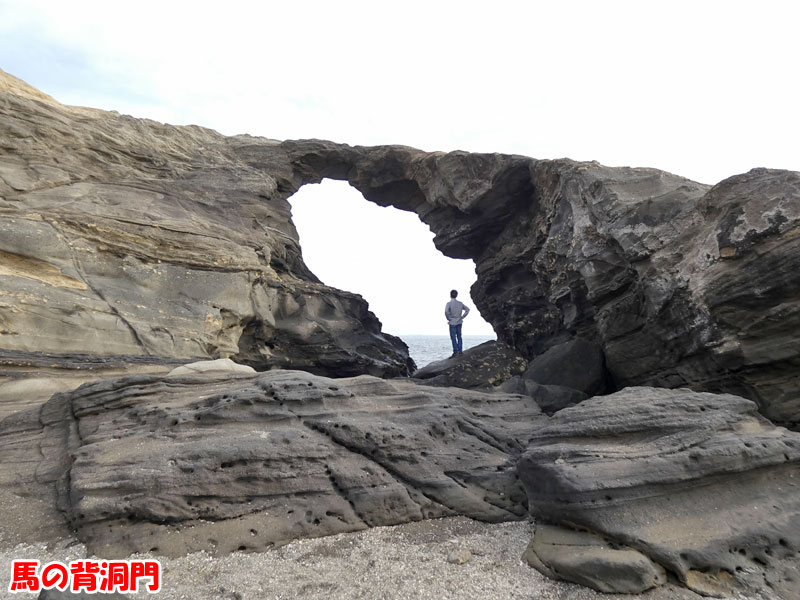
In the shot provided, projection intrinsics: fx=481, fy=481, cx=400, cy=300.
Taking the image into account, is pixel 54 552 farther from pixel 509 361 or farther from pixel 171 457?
pixel 509 361

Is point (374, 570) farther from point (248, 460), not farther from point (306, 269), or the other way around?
point (306, 269)

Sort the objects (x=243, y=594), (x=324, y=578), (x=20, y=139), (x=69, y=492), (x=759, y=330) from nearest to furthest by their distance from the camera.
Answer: (x=243, y=594) → (x=324, y=578) → (x=69, y=492) → (x=759, y=330) → (x=20, y=139)

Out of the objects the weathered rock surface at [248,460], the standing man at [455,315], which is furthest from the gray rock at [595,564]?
the standing man at [455,315]

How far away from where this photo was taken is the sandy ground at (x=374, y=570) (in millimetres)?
4020

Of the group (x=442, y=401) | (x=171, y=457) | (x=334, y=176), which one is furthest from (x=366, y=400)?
(x=334, y=176)

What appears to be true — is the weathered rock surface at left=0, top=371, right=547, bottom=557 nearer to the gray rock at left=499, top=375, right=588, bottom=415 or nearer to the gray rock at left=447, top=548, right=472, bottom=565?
the gray rock at left=447, top=548, right=472, bottom=565

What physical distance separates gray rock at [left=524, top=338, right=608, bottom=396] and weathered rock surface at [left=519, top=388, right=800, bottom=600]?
4.23 m

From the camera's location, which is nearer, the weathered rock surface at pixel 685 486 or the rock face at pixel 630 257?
the weathered rock surface at pixel 685 486

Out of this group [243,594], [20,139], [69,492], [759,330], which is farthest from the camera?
[20,139]

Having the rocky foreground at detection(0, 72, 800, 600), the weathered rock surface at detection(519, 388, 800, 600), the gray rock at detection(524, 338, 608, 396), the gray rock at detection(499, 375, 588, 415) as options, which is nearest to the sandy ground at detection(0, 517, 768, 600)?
the rocky foreground at detection(0, 72, 800, 600)

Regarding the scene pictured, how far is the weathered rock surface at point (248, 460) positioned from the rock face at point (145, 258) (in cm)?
252

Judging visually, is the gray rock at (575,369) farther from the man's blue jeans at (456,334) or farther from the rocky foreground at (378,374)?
the man's blue jeans at (456,334)

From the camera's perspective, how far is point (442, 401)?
23.9 ft

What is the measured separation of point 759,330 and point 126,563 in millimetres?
8493
